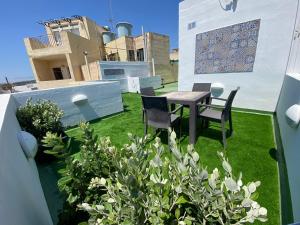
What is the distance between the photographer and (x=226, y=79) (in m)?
4.96

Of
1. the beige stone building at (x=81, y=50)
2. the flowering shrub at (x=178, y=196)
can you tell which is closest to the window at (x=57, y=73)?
the beige stone building at (x=81, y=50)

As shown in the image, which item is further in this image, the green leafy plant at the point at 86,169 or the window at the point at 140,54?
the window at the point at 140,54

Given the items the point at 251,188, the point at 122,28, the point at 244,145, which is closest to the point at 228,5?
the point at 244,145

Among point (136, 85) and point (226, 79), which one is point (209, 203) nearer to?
point (226, 79)

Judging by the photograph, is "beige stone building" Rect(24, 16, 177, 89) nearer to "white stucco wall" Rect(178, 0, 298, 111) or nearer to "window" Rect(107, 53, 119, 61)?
"window" Rect(107, 53, 119, 61)

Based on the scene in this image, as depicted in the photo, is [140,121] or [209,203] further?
[140,121]

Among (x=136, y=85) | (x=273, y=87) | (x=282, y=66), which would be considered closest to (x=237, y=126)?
(x=273, y=87)

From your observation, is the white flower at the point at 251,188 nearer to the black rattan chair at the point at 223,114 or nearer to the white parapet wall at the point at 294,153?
the white parapet wall at the point at 294,153

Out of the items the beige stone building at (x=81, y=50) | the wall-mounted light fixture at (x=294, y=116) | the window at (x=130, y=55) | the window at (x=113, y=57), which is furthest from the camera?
the window at (x=113, y=57)

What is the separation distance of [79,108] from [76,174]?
3.67 metres

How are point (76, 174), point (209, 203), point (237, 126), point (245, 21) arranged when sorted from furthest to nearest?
point (245, 21) → point (237, 126) → point (76, 174) → point (209, 203)

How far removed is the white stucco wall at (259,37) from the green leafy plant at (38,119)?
4907 millimetres

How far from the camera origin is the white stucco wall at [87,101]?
3.64 meters

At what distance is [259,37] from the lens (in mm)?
4074
